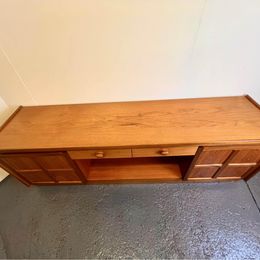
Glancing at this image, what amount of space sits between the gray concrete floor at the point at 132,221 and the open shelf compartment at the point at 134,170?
0.34ft

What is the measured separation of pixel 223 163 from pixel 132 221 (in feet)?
2.49

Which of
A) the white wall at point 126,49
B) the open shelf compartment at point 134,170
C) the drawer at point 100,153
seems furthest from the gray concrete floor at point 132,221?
the white wall at point 126,49

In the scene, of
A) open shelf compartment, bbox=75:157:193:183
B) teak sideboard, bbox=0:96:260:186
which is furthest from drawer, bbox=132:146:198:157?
open shelf compartment, bbox=75:157:193:183

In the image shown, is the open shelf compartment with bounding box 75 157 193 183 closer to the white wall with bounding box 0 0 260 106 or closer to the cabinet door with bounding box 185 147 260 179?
the cabinet door with bounding box 185 147 260 179

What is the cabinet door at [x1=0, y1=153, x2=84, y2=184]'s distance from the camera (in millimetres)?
1083

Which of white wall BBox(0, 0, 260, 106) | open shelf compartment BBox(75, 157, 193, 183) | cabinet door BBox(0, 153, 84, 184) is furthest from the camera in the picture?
open shelf compartment BBox(75, 157, 193, 183)

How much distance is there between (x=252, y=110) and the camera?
115cm

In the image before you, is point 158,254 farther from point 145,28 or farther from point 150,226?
point 145,28

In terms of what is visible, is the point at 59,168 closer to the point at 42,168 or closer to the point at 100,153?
the point at 42,168

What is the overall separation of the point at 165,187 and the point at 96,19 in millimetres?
1274

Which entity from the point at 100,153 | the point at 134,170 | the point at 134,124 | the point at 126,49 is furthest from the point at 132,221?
the point at 126,49

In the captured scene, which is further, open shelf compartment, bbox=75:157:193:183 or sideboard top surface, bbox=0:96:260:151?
open shelf compartment, bbox=75:157:193:183

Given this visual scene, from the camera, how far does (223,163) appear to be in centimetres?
114

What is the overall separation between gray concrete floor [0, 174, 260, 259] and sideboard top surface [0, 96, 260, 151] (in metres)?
0.57
